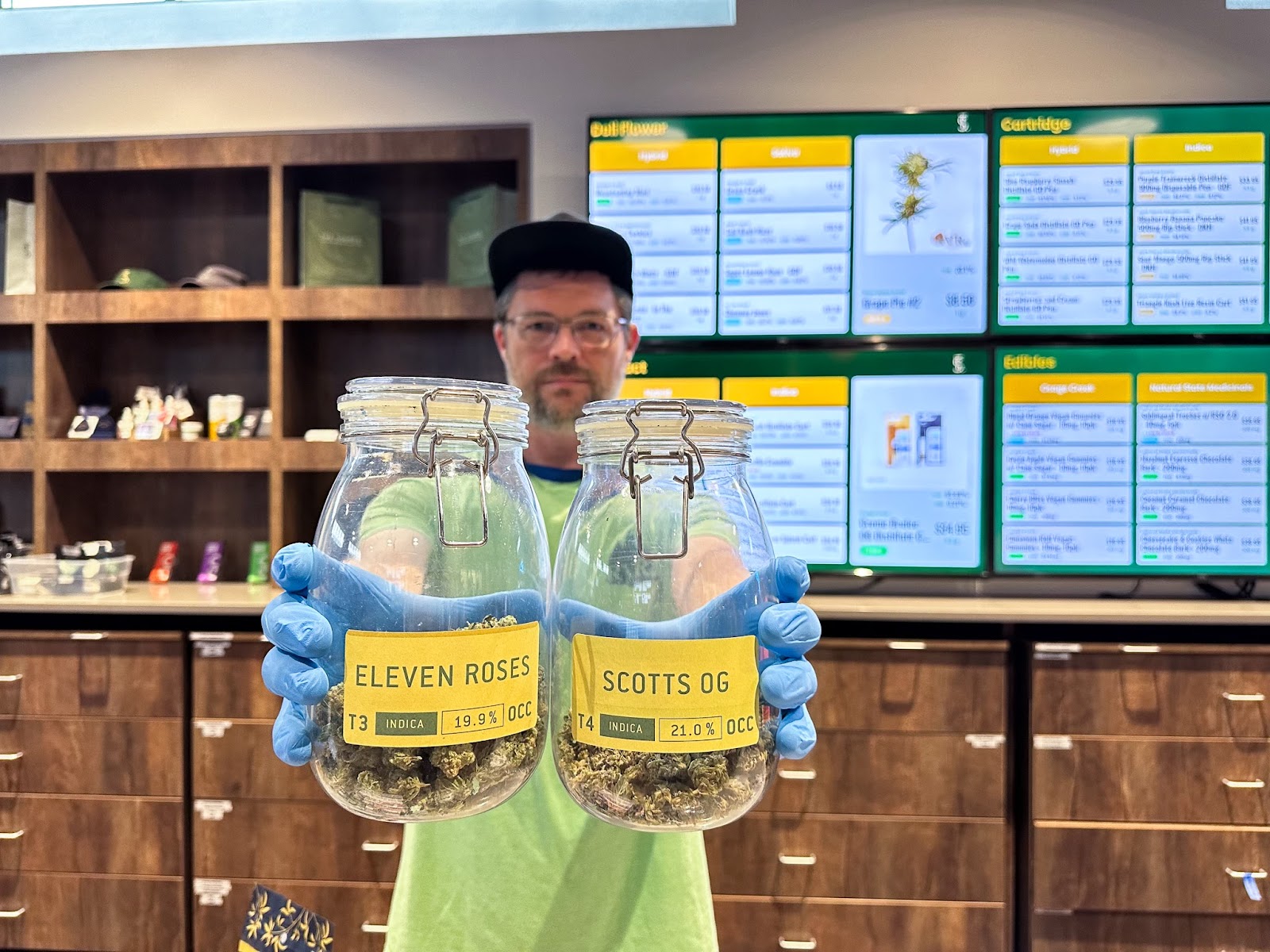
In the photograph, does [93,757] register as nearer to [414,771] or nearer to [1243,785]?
[414,771]

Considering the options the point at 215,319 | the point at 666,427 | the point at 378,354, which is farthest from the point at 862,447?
the point at 215,319

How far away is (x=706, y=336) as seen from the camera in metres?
2.13

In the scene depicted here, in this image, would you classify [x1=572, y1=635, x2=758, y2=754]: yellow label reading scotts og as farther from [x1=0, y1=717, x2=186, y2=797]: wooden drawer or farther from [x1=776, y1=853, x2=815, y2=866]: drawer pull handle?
[x1=0, y1=717, x2=186, y2=797]: wooden drawer

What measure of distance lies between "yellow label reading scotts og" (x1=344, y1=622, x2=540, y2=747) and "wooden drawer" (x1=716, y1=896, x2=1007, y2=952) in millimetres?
1588

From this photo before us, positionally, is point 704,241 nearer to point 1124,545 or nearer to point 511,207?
point 511,207

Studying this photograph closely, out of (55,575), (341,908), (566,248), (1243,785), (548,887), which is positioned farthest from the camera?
(55,575)

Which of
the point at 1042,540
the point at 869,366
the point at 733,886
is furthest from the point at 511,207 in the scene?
the point at 733,886

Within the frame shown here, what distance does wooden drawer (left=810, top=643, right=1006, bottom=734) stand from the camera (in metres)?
1.81

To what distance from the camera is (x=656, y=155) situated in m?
2.12

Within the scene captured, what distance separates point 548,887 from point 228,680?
137 centimetres

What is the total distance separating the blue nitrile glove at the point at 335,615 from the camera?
1.72 ft

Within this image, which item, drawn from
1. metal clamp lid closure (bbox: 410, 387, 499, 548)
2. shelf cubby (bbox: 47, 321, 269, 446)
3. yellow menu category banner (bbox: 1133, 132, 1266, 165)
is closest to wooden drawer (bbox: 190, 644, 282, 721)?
shelf cubby (bbox: 47, 321, 269, 446)

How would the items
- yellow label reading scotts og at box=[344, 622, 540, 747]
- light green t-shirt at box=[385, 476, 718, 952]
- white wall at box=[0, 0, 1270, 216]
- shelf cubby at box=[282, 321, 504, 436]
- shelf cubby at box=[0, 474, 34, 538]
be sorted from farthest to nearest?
shelf cubby at box=[0, 474, 34, 538] < shelf cubby at box=[282, 321, 504, 436] < white wall at box=[0, 0, 1270, 216] < light green t-shirt at box=[385, 476, 718, 952] < yellow label reading scotts og at box=[344, 622, 540, 747]

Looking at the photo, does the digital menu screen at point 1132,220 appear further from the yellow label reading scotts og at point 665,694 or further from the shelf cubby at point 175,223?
the shelf cubby at point 175,223
